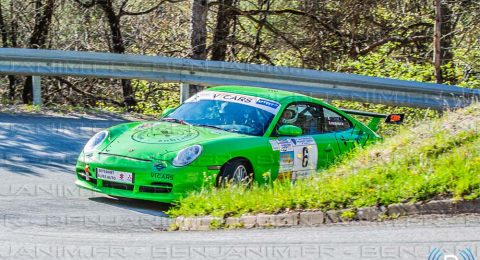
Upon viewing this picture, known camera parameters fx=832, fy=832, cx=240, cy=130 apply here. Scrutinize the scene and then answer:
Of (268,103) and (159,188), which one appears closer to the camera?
(159,188)

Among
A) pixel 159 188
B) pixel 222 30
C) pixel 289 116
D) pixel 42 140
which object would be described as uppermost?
pixel 222 30

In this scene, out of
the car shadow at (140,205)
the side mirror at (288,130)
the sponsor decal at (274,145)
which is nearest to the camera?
the car shadow at (140,205)

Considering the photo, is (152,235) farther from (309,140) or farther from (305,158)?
(309,140)

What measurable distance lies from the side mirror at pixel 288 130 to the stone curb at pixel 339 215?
2.23 metres

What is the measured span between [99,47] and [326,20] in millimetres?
5730

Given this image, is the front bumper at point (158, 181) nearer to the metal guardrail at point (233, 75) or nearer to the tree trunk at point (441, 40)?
the metal guardrail at point (233, 75)

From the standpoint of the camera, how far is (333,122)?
35.3 feet

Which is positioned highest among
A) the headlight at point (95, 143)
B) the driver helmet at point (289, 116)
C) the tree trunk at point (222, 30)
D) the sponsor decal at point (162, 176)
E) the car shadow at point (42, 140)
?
the tree trunk at point (222, 30)

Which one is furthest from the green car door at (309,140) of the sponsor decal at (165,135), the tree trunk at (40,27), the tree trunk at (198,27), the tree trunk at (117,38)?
the tree trunk at (40,27)

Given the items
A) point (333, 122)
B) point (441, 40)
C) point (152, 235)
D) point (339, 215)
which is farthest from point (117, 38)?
point (339, 215)

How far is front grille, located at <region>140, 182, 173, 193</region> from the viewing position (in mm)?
8695

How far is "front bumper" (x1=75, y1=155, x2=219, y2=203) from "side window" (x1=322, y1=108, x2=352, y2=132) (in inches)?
89.8

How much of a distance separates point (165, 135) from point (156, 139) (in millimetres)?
171

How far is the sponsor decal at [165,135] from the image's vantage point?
9202mm
